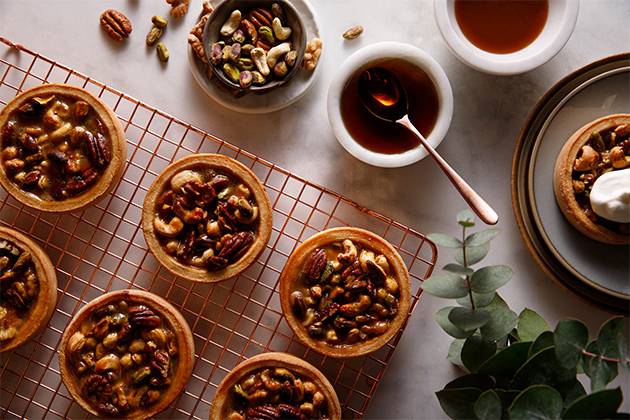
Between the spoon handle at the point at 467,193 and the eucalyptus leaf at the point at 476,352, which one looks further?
the spoon handle at the point at 467,193

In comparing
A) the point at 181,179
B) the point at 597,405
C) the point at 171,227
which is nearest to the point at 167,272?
the point at 171,227

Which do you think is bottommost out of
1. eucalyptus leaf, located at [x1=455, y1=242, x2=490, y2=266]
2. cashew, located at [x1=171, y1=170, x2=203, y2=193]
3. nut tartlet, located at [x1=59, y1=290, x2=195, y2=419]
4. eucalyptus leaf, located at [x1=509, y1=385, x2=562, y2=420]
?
nut tartlet, located at [x1=59, y1=290, x2=195, y2=419]

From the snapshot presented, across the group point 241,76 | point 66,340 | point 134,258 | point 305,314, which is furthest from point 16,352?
point 241,76

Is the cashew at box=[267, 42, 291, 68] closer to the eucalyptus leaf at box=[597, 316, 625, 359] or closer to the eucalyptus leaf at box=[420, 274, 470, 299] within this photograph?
the eucalyptus leaf at box=[420, 274, 470, 299]

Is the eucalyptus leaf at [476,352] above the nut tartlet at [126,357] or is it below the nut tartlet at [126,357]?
above

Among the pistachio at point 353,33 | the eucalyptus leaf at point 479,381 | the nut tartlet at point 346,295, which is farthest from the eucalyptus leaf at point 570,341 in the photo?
the pistachio at point 353,33

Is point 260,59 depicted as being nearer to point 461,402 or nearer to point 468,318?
point 468,318

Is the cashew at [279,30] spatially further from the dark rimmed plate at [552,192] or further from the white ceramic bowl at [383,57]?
the dark rimmed plate at [552,192]

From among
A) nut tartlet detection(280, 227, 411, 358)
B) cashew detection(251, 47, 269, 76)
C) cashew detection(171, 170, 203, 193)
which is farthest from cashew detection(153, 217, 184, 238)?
cashew detection(251, 47, 269, 76)
